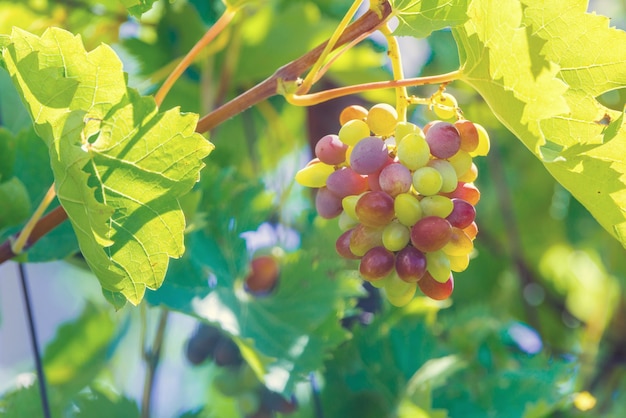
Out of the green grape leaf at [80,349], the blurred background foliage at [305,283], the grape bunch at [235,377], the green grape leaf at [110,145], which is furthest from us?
the green grape leaf at [80,349]

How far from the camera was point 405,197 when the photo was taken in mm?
491

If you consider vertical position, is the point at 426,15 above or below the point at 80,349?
above

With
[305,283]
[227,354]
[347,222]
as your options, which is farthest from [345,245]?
[227,354]

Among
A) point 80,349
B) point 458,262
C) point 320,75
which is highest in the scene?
point 320,75

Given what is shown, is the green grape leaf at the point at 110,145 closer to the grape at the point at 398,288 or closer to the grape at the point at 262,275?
the grape at the point at 398,288

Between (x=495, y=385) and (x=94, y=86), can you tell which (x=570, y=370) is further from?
(x=94, y=86)

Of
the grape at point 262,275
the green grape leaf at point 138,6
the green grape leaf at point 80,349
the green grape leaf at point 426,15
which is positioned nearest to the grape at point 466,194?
the green grape leaf at point 426,15

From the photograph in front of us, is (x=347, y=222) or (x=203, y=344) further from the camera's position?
(x=203, y=344)

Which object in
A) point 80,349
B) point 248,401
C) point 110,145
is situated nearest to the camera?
point 110,145

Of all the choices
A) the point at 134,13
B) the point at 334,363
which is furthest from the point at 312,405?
the point at 134,13

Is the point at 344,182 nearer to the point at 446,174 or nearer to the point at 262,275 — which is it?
the point at 446,174

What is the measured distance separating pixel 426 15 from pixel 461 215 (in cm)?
13

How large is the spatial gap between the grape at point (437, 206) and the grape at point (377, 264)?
37 millimetres

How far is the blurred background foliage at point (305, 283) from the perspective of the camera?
755mm
